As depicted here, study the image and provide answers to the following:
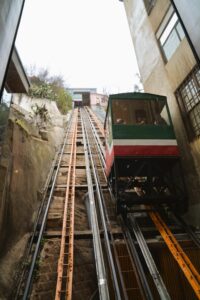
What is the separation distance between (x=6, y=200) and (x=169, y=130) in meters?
4.81

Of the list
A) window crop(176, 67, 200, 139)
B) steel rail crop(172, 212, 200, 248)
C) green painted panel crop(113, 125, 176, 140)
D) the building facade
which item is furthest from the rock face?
window crop(176, 67, 200, 139)

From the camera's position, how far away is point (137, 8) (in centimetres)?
1092

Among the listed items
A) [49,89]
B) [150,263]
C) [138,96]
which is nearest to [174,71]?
[138,96]

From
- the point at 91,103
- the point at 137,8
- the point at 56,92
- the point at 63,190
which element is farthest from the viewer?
the point at 91,103

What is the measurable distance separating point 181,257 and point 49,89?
59.7ft

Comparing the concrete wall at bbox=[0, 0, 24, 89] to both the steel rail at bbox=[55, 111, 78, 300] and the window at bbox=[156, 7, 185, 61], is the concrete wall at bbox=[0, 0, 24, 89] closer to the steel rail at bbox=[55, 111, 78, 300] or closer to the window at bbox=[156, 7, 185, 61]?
the steel rail at bbox=[55, 111, 78, 300]

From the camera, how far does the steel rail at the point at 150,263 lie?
370cm

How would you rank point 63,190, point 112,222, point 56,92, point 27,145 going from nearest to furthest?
point 112,222 → point 27,145 → point 63,190 → point 56,92

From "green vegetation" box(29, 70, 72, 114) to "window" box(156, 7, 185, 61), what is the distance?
11851 millimetres

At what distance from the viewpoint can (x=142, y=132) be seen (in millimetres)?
6645

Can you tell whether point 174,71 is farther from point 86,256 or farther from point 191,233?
point 86,256

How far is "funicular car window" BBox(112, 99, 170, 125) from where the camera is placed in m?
7.05

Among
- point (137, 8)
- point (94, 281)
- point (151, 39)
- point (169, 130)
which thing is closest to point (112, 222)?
point (94, 281)

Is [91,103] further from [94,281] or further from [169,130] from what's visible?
[94,281]
